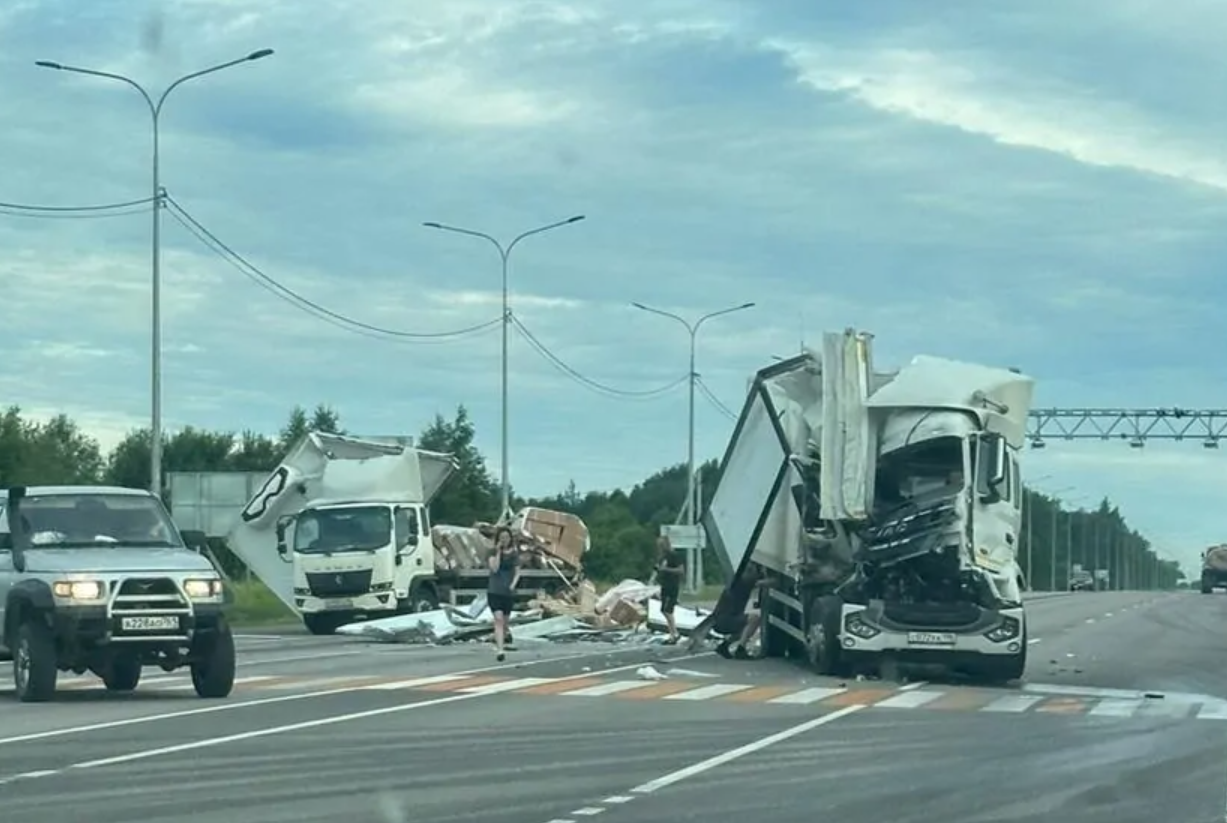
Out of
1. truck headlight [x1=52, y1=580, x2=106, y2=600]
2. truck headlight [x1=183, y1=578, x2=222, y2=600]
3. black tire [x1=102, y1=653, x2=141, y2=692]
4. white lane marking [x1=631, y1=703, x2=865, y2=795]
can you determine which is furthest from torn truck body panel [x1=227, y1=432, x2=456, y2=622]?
white lane marking [x1=631, y1=703, x2=865, y2=795]

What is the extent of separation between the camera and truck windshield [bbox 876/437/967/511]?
26469mm

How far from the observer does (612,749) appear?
17.2 metres

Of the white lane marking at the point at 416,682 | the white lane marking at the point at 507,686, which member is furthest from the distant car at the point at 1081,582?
the white lane marking at the point at 507,686

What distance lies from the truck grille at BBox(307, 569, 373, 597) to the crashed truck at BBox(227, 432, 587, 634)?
19 millimetres

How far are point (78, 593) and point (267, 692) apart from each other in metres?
2.98

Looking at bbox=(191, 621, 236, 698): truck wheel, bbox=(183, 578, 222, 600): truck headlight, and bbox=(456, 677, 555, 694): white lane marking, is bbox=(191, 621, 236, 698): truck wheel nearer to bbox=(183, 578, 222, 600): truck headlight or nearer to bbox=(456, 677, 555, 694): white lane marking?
bbox=(183, 578, 222, 600): truck headlight

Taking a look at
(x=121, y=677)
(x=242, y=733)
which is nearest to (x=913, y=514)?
(x=121, y=677)

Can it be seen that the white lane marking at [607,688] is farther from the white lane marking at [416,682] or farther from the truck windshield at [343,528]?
the truck windshield at [343,528]

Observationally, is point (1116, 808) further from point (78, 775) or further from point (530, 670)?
point (530, 670)

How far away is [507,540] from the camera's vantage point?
30812 millimetres

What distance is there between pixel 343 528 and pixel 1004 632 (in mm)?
19833

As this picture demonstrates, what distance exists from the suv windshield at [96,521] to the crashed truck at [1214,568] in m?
87.8

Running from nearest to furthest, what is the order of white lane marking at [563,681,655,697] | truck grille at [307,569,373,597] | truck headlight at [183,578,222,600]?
truck headlight at [183,578,222,600] → white lane marking at [563,681,655,697] → truck grille at [307,569,373,597]

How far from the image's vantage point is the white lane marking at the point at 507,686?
78.5 feet
